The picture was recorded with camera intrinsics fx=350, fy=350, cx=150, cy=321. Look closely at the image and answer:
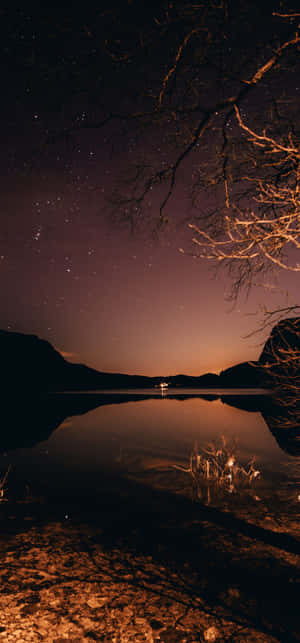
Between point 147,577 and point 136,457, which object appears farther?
point 136,457

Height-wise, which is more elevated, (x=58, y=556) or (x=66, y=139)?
(x=66, y=139)

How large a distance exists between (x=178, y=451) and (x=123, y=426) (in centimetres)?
1023

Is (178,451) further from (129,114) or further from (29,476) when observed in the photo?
(129,114)

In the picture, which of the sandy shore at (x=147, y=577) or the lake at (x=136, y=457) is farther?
the lake at (x=136, y=457)

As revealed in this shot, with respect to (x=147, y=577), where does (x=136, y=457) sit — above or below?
below

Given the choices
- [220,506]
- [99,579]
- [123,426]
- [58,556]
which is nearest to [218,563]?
[99,579]

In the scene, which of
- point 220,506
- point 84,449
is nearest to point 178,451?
point 84,449

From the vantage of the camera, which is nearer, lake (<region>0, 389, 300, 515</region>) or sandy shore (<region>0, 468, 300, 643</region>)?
sandy shore (<region>0, 468, 300, 643</region>)

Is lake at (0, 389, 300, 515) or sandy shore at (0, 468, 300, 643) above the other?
sandy shore at (0, 468, 300, 643)

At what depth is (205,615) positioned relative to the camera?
3.61m

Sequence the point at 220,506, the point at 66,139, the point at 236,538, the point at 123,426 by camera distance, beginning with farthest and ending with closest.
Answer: the point at 123,426 → the point at 220,506 → the point at 236,538 → the point at 66,139

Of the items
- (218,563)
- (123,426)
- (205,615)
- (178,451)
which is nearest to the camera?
(205,615)

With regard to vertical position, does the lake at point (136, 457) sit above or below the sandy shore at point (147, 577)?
below

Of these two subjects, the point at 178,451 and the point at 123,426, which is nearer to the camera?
the point at 178,451
